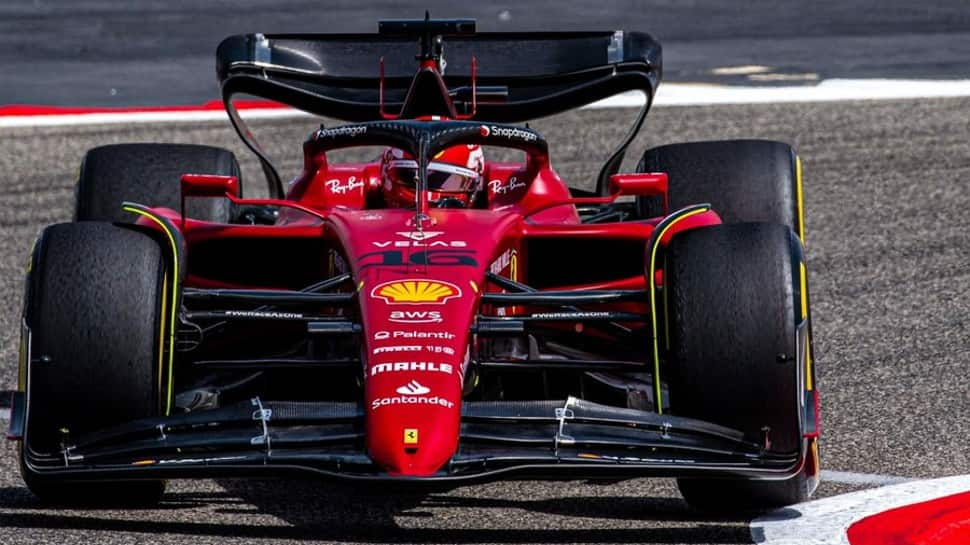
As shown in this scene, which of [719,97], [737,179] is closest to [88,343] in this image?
[737,179]

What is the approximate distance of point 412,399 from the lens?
569 cm

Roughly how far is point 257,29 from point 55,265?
41.2 ft

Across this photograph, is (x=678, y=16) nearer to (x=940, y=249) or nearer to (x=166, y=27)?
(x=166, y=27)

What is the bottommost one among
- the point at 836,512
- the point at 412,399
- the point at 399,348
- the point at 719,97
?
the point at 836,512

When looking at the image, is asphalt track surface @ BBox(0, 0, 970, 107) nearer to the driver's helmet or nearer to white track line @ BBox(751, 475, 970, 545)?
the driver's helmet

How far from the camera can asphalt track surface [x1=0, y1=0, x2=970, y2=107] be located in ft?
51.8

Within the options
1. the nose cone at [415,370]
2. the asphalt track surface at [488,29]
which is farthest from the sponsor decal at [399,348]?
the asphalt track surface at [488,29]

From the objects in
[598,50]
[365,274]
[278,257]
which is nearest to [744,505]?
[365,274]

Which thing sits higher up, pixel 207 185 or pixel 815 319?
pixel 207 185

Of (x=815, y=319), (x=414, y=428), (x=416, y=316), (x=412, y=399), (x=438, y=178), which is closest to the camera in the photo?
(x=414, y=428)

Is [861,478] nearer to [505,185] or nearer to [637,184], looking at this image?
[637,184]

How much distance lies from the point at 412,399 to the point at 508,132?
1.75m

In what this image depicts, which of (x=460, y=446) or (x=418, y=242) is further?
(x=418, y=242)

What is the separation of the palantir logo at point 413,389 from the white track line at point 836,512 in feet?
3.47
